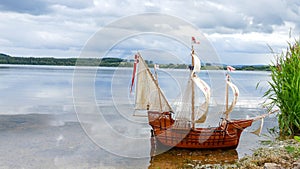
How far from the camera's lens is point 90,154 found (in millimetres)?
12680

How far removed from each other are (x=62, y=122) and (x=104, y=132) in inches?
158

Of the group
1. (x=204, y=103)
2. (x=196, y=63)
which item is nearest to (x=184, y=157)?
(x=204, y=103)

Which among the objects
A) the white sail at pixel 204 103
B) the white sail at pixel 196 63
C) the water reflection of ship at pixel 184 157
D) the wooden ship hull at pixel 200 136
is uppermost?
the white sail at pixel 196 63

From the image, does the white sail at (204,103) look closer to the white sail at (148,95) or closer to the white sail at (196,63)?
the white sail at (196,63)

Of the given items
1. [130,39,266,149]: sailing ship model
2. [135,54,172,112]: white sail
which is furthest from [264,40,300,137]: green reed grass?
[135,54,172,112]: white sail

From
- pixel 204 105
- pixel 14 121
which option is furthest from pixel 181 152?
pixel 14 121

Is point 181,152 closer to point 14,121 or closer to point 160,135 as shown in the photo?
point 160,135

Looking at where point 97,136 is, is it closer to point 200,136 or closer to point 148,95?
point 148,95

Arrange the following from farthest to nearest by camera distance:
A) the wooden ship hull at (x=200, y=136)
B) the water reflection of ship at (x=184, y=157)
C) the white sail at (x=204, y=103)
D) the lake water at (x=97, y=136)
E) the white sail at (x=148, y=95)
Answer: the white sail at (x=148, y=95) → the wooden ship hull at (x=200, y=136) → the white sail at (x=204, y=103) → the water reflection of ship at (x=184, y=157) → the lake water at (x=97, y=136)

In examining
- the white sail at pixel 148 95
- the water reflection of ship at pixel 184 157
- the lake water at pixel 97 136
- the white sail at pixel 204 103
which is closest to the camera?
the lake water at pixel 97 136

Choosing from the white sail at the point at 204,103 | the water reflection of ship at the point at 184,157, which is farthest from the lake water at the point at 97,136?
the white sail at the point at 204,103

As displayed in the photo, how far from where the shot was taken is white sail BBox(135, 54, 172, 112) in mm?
15000

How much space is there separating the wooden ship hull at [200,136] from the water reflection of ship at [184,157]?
0.19 m

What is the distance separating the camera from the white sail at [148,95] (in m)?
15.0
